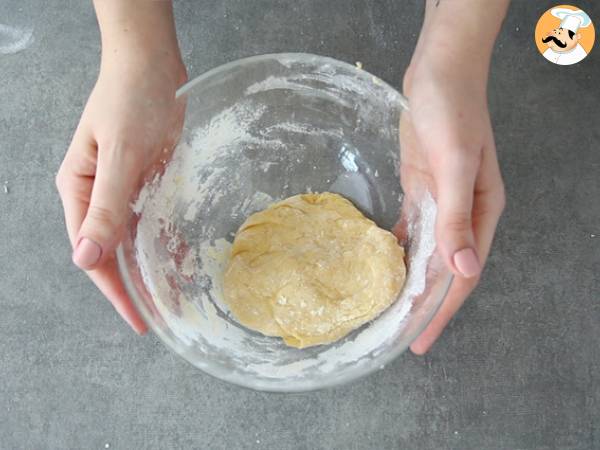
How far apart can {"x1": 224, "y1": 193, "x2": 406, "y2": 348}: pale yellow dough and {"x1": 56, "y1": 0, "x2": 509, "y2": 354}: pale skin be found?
0.12 meters

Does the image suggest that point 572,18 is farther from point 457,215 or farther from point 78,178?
point 78,178

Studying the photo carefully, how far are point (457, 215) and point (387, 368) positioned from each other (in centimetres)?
51

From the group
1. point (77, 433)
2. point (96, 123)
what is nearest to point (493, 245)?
point (96, 123)

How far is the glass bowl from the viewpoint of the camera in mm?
1015

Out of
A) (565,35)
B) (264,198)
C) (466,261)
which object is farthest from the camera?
(565,35)

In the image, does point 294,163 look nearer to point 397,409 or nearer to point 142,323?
point 142,323

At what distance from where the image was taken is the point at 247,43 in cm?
142

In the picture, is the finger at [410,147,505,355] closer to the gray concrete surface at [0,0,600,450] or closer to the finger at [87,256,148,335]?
the gray concrete surface at [0,0,600,450]

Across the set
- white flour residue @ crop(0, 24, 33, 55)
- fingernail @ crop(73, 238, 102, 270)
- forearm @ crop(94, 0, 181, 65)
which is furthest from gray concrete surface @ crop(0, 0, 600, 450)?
fingernail @ crop(73, 238, 102, 270)

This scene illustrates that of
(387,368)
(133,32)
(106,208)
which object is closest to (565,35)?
(387,368)

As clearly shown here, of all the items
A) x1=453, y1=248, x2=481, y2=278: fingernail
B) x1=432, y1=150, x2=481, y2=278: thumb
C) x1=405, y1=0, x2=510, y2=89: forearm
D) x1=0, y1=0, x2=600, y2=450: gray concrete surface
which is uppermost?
x1=405, y1=0, x2=510, y2=89: forearm

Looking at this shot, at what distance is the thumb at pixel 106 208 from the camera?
0.90 metres

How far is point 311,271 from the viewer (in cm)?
115

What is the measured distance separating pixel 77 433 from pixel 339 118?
34.7 inches
